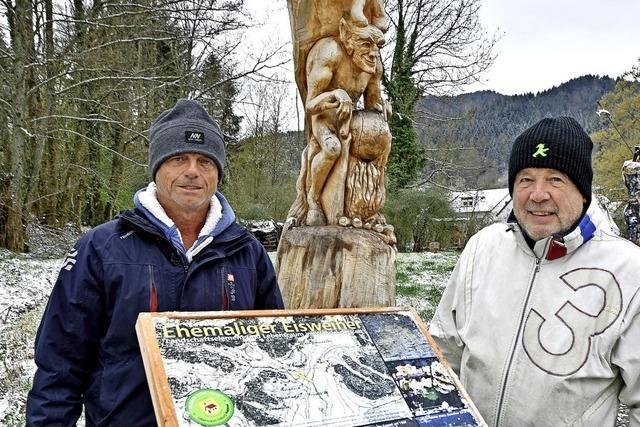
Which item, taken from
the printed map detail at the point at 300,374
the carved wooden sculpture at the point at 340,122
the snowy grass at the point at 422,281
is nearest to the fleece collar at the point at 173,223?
the printed map detail at the point at 300,374

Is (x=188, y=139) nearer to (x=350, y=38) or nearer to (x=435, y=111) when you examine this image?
(x=350, y=38)

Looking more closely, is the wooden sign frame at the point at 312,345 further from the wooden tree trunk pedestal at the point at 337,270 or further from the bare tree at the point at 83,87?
the bare tree at the point at 83,87

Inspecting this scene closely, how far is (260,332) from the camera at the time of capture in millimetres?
1552

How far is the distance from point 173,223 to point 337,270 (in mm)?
1841

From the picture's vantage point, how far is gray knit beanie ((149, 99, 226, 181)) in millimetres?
1816

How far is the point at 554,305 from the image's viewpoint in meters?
1.79

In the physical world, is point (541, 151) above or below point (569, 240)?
above

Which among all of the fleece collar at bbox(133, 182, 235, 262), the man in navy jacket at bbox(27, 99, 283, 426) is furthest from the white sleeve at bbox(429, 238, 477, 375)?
the fleece collar at bbox(133, 182, 235, 262)

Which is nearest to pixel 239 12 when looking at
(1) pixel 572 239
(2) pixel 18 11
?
(2) pixel 18 11

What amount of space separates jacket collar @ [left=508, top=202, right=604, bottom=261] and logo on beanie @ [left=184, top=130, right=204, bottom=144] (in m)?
1.30

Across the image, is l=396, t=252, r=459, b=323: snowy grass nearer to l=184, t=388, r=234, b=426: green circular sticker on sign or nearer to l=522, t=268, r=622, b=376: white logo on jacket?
l=522, t=268, r=622, b=376: white logo on jacket

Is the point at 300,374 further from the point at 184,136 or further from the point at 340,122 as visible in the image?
the point at 340,122

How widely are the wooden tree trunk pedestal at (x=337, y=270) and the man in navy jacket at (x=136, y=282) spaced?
1.61 metres

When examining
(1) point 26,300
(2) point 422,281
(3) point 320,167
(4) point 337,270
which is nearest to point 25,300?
Answer: (1) point 26,300
